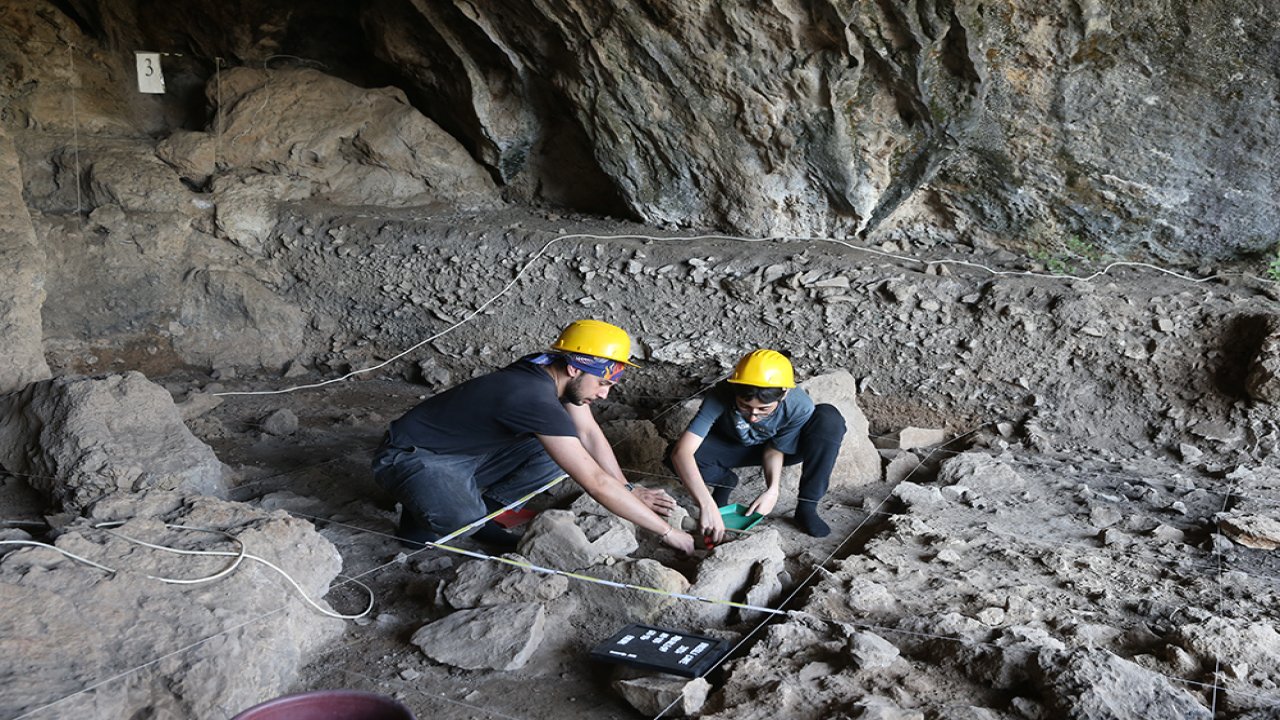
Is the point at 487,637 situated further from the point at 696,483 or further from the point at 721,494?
the point at 721,494

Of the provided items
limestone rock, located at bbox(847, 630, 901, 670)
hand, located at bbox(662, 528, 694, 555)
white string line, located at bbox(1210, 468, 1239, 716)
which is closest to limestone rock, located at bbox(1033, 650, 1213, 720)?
white string line, located at bbox(1210, 468, 1239, 716)

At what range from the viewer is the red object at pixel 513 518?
4.15m

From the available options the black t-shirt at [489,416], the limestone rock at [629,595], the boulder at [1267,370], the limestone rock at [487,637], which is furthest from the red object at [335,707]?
the boulder at [1267,370]

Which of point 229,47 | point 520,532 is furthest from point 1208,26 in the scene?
point 229,47

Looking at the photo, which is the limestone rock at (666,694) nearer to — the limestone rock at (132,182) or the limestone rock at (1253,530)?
the limestone rock at (1253,530)

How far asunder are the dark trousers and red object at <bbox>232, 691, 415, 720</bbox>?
2.25m

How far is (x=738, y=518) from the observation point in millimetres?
4102

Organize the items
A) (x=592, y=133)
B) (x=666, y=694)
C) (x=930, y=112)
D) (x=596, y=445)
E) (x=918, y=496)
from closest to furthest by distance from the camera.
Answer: (x=666, y=694) → (x=596, y=445) → (x=918, y=496) → (x=930, y=112) → (x=592, y=133)

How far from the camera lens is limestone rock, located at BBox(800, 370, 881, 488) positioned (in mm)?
4590

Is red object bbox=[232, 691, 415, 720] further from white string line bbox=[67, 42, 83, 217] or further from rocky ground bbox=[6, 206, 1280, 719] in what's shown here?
white string line bbox=[67, 42, 83, 217]

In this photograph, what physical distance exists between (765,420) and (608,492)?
1001 mm

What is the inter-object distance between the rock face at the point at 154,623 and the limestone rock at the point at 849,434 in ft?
7.77

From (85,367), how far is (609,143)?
3.58 metres

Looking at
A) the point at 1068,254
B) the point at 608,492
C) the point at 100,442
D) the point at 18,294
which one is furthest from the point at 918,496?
the point at 18,294
